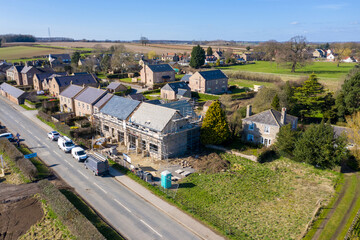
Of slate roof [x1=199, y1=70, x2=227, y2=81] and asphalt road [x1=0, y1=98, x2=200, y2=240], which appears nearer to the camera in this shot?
asphalt road [x1=0, y1=98, x2=200, y2=240]

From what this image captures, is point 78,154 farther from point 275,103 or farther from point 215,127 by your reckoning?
point 275,103

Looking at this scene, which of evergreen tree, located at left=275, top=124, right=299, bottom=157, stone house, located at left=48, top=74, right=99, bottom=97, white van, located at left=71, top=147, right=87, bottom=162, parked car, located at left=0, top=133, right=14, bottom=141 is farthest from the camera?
stone house, located at left=48, top=74, right=99, bottom=97

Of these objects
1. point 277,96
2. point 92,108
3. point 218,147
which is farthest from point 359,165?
point 92,108

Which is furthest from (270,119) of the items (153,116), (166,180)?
(166,180)

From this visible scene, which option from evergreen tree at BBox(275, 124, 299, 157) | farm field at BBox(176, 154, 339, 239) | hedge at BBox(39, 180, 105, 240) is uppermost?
evergreen tree at BBox(275, 124, 299, 157)

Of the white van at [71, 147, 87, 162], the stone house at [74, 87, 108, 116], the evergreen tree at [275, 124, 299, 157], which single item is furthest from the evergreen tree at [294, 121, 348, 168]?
the stone house at [74, 87, 108, 116]

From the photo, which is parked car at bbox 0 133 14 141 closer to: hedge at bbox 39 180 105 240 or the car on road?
the car on road
